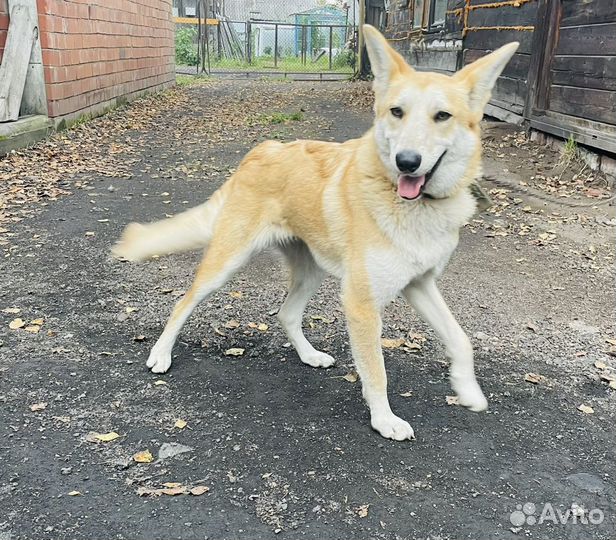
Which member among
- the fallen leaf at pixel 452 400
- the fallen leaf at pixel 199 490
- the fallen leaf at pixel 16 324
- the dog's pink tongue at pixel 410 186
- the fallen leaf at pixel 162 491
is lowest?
the fallen leaf at pixel 452 400

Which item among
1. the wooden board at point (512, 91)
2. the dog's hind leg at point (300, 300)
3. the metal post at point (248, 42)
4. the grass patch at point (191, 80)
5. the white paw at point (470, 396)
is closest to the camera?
the white paw at point (470, 396)

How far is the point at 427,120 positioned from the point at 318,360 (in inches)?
61.8

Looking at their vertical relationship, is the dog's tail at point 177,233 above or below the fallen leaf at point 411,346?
above

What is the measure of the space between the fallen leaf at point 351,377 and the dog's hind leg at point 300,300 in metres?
0.13

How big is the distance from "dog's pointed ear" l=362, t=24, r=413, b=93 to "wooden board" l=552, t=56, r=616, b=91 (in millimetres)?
5570

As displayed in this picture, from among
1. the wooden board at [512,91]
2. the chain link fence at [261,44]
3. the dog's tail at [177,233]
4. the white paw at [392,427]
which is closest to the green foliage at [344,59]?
the chain link fence at [261,44]

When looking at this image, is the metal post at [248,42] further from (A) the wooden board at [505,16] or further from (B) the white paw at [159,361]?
(B) the white paw at [159,361]

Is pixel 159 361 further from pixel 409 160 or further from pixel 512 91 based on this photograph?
pixel 512 91

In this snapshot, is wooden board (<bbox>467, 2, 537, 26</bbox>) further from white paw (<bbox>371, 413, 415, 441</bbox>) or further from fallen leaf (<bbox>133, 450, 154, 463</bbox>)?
fallen leaf (<bbox>133, 450, 154, 463</bbox>)

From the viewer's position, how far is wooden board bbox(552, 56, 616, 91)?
7164 mm

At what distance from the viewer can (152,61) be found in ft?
53.1

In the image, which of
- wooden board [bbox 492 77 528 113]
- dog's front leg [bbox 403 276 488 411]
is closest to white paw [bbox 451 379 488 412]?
dog's front leg [bbox 403 276 488 411]

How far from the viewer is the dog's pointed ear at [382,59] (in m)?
2.70

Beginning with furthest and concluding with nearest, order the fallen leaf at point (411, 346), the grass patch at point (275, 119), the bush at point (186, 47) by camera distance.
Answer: the bush at point (186, 47), the grass patch at point (275, 119), the fallen leaf at point (411, 346)
